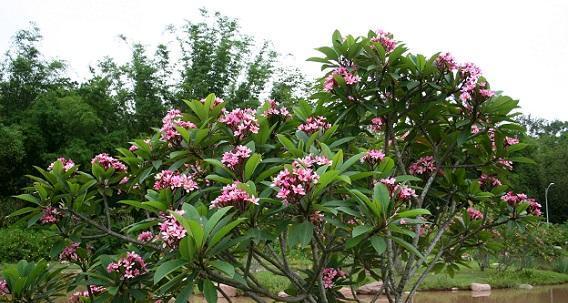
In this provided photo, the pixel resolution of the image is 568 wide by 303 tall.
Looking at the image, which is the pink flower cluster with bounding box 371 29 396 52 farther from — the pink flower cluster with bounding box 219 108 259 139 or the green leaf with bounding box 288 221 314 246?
the green leaf with bounding box 288 221 314 246

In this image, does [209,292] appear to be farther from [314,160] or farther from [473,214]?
[473,214]

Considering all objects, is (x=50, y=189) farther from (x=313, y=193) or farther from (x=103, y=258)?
(x=313, y=193)

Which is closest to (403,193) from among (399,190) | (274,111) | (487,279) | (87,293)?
(399,190)

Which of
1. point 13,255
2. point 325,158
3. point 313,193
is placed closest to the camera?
point 313,193

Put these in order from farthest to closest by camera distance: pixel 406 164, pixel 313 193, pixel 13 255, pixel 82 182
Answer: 1. pixel 13 255
2. pixel 406 164
3. pixel 82 182
4. pixel 313 193

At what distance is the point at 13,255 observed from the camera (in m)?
9.56

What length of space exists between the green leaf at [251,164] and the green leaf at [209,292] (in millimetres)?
370

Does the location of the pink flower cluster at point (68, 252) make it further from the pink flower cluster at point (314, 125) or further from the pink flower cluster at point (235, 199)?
the pink flower cluster at point (314, 125)

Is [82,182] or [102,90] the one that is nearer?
[82,182]

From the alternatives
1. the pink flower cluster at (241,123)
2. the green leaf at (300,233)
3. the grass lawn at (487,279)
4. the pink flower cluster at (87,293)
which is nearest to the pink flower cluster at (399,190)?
the green leaf at (300,233)

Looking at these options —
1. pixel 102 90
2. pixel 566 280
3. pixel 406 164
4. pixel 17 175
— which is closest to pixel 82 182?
pixel 406 164

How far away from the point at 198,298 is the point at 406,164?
469cm

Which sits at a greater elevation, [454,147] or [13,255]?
[454,147]

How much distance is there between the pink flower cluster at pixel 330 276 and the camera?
211 centimetres
